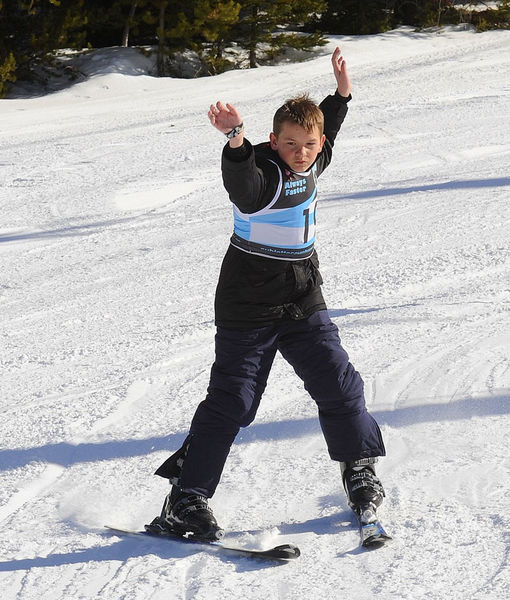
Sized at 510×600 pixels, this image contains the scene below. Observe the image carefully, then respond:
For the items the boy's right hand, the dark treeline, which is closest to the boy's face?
the boy's right hand

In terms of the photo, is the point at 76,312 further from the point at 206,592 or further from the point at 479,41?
the point at 479,41

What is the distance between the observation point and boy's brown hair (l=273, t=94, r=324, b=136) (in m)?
2.88

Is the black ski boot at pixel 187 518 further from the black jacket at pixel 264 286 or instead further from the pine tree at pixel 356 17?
the pine tree at pixel 356 17

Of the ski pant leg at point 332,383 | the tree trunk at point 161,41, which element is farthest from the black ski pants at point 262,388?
the tree trunk at point 161,41

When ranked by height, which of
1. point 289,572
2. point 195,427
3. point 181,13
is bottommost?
point 289,572

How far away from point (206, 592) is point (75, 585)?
40cm

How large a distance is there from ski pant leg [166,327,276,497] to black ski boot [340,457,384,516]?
1.31ft

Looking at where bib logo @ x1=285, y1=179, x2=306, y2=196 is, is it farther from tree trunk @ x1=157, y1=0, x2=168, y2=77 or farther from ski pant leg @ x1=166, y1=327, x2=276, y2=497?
tree trunk @ x1=157, y1=0, x2=168, y2=77

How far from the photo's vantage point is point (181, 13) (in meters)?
13.1

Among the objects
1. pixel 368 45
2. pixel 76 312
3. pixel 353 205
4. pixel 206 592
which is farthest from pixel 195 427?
pixel 368 45

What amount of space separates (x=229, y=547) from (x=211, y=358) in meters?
1.76

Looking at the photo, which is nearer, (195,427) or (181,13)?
(195,427)

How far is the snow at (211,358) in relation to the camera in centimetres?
290

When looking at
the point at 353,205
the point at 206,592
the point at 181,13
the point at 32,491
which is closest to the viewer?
the point at 206,592
